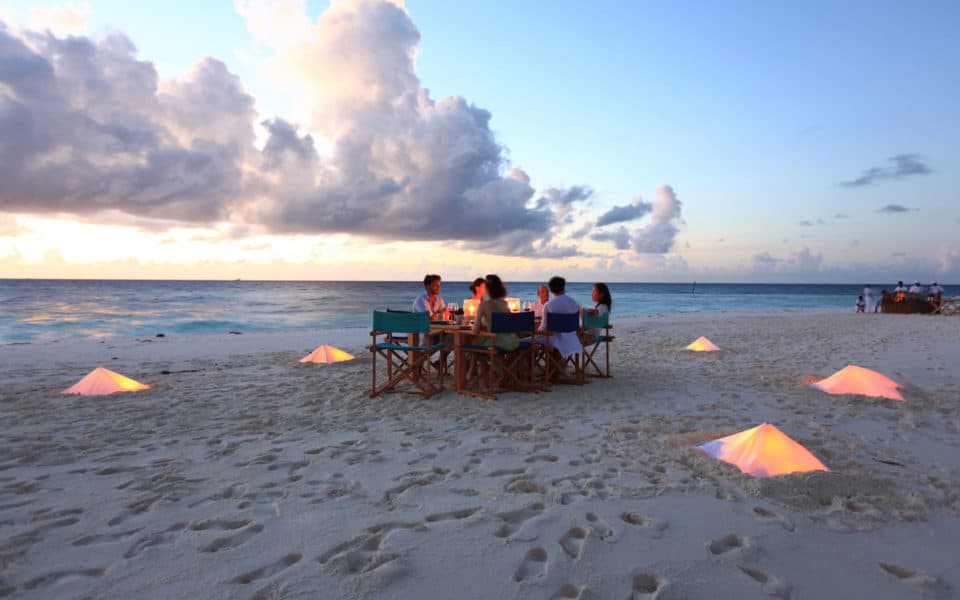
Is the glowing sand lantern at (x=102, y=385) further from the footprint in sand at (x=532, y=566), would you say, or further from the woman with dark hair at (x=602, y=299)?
the woman with dark hair at (x=602, y=299)

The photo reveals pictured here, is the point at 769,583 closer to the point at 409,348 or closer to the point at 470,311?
the point at 409,348

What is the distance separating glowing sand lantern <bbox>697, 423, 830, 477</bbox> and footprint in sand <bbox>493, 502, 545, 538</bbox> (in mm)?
1396

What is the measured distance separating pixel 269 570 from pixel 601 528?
4.88ft

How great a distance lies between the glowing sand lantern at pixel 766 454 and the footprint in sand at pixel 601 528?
1.16 metres

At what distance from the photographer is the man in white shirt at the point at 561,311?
5629 mm

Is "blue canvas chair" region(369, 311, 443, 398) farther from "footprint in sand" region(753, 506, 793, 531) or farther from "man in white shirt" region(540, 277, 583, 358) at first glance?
"footprint in sand" region(753, 506, 793, 531)

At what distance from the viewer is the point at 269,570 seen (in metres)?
2.09

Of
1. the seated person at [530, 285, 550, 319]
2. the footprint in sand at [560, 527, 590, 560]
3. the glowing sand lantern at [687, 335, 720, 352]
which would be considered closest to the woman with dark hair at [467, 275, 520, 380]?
the seated person at [530, 285, 550, 319]

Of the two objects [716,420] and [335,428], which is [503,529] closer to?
[335,428]

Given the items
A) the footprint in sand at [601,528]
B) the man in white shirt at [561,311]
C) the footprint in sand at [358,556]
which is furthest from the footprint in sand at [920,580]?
the man in white shirt at [561,311]

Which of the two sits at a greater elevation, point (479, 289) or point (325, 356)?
point (479, 289)

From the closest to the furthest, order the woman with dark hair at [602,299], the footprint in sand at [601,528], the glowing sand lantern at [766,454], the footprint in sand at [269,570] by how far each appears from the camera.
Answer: the footprint in sand at [269,570]
the footprint in sand at [601,528]
the glowing sand lantern at [766,454]
the woman with dark hair at [602,299]

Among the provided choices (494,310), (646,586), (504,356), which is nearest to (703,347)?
(504,356)

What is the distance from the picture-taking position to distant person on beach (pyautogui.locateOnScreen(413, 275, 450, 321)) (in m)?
6.03
